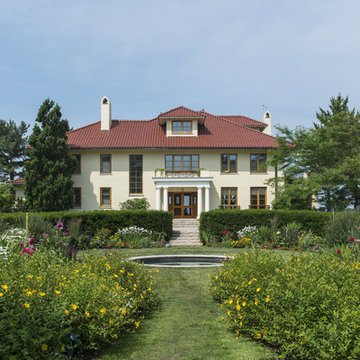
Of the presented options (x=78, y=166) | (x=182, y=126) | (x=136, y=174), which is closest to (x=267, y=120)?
(x=182, y=126)

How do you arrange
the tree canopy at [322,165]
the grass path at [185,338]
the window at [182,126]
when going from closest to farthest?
the grass path at [185,338]
the tree canopy at [322,165]
the window at [182,126]

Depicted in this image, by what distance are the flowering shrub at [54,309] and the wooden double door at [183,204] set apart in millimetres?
23339

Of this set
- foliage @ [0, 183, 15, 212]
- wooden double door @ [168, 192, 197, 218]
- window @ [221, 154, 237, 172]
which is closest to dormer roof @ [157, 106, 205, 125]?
window @ [221, 154, 237, 172]

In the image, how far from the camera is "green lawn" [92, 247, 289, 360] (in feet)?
16.6

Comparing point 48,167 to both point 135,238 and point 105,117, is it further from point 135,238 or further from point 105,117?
point 135,238

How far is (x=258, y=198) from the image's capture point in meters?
29.9

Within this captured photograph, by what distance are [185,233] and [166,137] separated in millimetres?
10542

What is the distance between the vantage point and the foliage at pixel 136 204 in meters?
28.4

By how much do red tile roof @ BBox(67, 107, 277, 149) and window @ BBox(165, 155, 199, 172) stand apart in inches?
45.4

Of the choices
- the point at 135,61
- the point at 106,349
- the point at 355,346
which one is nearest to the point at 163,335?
the point at 106,349

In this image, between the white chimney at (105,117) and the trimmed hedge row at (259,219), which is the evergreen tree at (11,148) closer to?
the white chimney at (105,117)

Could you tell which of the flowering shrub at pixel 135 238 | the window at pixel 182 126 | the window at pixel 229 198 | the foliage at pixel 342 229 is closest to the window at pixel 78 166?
the window at pixel 182 126

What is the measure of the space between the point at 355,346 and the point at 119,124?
103 ft

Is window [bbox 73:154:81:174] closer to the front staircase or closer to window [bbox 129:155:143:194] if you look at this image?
window [bbox 129:155:143:194]
